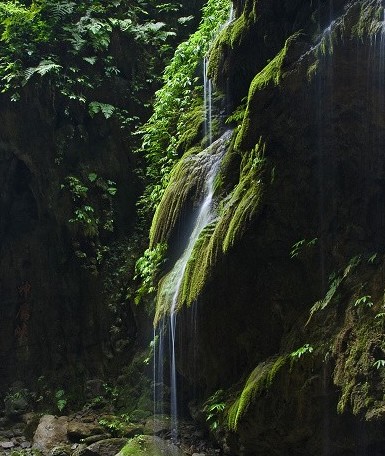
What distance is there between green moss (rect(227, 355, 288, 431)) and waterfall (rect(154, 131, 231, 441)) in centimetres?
135

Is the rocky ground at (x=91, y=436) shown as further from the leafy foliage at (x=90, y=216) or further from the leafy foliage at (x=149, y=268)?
the leafy foliage at (x=90, y=216)

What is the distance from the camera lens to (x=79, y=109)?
1097 cm

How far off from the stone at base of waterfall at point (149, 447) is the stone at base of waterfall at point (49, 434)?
140 centimetres

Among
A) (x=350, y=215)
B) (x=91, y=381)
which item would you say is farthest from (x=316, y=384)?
(x=91, y=381)

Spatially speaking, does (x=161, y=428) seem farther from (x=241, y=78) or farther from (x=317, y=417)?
(x=241, y=78)

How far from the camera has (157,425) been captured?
7.56 meters

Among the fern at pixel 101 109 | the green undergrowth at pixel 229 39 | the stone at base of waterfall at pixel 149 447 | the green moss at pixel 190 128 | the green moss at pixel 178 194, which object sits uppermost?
the fern at pixel 101 109

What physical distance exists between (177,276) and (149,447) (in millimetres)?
2261

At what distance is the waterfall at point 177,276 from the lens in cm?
696

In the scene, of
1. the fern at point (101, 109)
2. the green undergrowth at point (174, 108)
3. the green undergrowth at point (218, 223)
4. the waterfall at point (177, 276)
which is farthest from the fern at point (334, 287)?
the fern at point (101, 109)

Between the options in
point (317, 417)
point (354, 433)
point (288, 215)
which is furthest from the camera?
point (288, 215)

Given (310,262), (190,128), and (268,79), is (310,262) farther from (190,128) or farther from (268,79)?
(190,128)

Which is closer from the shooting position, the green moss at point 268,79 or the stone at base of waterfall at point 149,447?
the green moss at point 268,79

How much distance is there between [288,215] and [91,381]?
5186 millimetres
